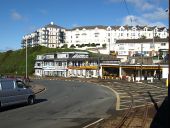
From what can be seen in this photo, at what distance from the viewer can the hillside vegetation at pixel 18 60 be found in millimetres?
141550

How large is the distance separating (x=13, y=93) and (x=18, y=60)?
13759 cm

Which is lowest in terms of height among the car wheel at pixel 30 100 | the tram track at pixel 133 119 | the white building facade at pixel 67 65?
the tram track at pixel 133 119

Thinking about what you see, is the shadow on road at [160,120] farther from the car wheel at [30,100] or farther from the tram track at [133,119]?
the car wheel at [30,100]

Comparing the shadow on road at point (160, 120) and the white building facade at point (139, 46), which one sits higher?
the white building facade at point (139, 46)

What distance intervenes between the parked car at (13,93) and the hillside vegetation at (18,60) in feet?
362

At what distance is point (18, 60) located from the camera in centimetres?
15888

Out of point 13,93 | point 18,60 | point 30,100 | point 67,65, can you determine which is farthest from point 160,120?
point 18,60

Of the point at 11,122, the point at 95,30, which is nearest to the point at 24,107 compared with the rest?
the point at 11,122

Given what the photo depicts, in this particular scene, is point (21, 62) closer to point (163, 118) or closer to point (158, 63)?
point (158, 63)

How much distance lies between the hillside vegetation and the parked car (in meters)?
110

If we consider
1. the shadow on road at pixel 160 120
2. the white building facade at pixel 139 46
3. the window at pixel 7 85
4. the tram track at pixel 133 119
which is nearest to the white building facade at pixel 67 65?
the white building facade at pixel 139 46

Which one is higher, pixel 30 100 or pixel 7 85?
pixel 7 85

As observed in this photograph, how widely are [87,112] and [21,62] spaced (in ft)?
440

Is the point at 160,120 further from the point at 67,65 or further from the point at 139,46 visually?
the point at 139,46
